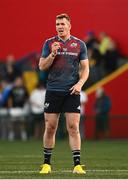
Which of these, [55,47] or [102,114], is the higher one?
[55,47]

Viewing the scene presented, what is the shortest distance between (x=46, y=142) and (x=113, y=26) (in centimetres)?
1541

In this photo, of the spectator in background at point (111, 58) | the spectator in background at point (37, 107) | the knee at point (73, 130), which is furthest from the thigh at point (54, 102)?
the spectator in background at point (111, 58)

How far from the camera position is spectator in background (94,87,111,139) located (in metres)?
24.5

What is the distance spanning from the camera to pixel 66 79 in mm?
11531

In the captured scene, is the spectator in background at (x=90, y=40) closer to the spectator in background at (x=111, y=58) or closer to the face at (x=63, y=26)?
the spectator in background at (x=111, y=58)

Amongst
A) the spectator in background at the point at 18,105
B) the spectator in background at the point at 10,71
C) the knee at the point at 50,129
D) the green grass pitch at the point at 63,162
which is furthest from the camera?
the spectator in background at the point at 10,71

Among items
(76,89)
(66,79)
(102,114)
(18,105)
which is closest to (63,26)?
(66,79)

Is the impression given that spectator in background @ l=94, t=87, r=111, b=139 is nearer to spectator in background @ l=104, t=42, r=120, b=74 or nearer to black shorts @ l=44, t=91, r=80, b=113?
spectator in background @ l=104, t=42, r=120, b=74

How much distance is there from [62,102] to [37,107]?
509 inches

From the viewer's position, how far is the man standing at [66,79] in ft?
37.7

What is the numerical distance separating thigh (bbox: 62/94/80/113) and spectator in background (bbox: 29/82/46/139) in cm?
1263

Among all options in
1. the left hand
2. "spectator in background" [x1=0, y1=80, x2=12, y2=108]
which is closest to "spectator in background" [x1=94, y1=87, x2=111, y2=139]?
"spectator in background" [x1=0, y1=80, x2=12, y2=108]

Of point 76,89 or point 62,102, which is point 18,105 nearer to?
point 62,102

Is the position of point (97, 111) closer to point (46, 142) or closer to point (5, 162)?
point (5, 162)
